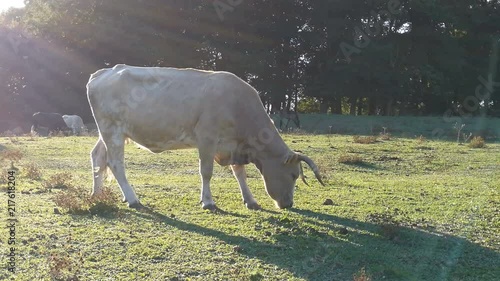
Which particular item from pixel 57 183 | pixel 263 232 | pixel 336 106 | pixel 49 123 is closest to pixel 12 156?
pixel 57 183

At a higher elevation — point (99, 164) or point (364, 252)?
point (99, 164)

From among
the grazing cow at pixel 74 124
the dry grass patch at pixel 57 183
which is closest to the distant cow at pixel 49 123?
the grazing cow at pixel 74 124

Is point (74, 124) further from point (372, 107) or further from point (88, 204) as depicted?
point (372, 107)

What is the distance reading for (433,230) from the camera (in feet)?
26.5

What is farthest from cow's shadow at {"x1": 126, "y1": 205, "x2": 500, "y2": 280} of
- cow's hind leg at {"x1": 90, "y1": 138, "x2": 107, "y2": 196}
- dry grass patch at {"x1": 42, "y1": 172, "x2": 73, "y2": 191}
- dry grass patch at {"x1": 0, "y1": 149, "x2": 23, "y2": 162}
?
dry grass patch at {"x1": 0, "y1": 149, "x2": 23, "y2": 162}

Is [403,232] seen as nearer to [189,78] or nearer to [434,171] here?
[189,78]

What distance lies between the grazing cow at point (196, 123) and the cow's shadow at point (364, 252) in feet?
4.56

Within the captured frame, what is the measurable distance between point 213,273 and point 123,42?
3975 cm

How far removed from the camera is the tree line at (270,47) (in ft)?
148

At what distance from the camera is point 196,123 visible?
32.0 feet

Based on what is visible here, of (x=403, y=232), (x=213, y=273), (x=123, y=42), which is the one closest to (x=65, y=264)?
(x=213, y=273)

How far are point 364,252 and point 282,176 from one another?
2.80 metres

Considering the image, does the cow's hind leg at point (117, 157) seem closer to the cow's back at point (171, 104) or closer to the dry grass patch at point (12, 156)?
the cow's back at point (171, 104)

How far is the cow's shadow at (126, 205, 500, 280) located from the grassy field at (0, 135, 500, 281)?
1 centimetres
